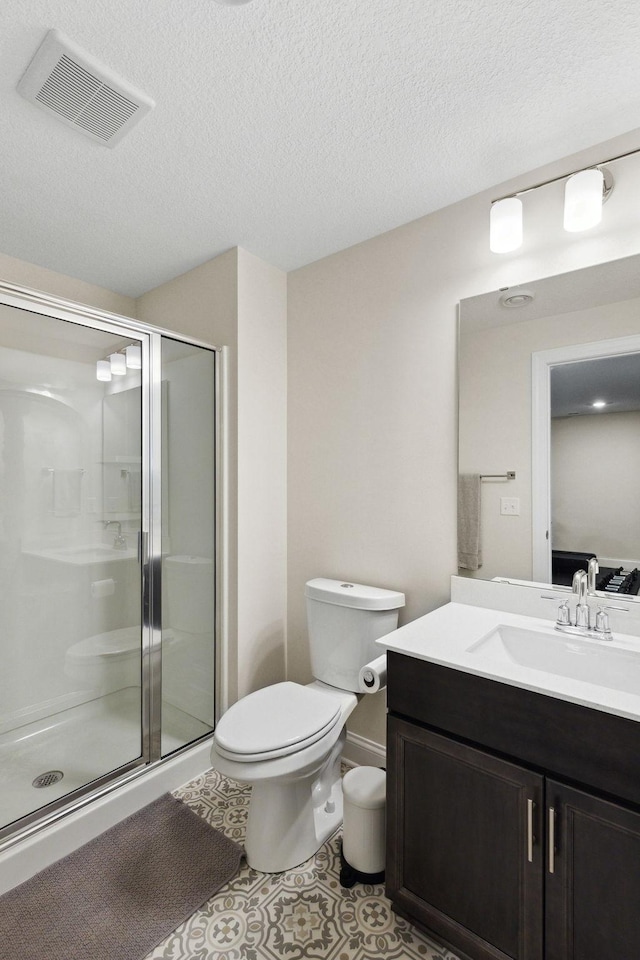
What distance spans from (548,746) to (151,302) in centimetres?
271

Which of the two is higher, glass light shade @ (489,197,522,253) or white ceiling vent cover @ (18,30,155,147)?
white ceiling vent cover @ (18,30,155,147)

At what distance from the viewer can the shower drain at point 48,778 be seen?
179cm

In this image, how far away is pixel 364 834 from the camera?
4.75ft

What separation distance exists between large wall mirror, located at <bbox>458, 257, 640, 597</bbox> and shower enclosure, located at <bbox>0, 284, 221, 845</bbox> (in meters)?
1.19

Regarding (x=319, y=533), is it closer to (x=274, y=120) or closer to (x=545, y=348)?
(x=545, y=348)

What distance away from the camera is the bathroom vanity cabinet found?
94 cm

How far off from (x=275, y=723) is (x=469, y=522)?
0.97 meters

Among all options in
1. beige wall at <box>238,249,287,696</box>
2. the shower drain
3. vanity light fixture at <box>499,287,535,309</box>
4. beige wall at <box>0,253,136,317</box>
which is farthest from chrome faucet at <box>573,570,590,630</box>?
beige wall at <box>0,253,136,317</box>

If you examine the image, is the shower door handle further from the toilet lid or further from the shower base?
the toilet lid

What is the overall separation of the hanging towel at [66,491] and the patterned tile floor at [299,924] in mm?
1487

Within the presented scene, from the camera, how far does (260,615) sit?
220cm

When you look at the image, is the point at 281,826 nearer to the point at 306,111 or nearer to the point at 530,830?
the point at 530,830

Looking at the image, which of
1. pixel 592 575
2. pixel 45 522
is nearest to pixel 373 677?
pixel 592 575

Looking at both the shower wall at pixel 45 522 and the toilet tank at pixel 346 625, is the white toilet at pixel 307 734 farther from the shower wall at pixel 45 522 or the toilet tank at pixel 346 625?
the shower wall at pixel 45 522
